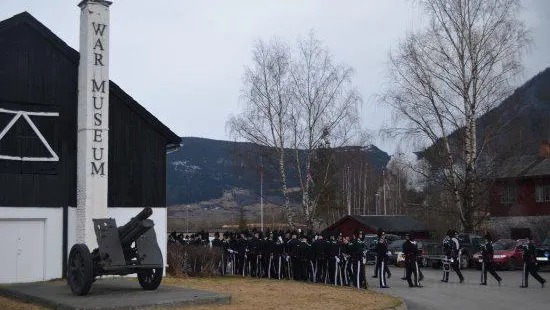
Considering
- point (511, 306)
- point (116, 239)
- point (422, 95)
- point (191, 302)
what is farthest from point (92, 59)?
point (422, 95)

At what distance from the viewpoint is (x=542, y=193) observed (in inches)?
1756

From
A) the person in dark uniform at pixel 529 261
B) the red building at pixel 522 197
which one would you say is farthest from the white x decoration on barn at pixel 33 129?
the red building at pixel 522 197

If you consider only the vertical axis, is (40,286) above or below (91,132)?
below

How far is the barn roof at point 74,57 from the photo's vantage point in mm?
20453

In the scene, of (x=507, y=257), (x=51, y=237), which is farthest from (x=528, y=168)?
(x=51, y=237)

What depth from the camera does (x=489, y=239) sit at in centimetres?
2312

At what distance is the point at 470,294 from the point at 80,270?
10.6m

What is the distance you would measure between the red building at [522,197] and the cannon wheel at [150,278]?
3133cm

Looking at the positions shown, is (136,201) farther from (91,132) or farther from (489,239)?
(489,239)

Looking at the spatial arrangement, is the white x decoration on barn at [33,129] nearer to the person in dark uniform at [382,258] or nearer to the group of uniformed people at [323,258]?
the group of uniformed people at [323,258]

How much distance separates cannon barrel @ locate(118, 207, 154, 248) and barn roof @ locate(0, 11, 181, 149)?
6820 mm

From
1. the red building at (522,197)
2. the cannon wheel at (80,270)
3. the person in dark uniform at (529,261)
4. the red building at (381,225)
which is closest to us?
the cannon wheel at (80,270)

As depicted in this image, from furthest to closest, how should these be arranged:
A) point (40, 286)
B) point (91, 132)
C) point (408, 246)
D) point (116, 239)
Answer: point (408, 246)
point (91, 132)
point (40, 286)
point (116, 239)

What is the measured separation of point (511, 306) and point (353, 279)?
5.76 m
